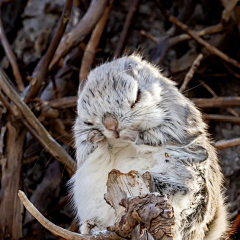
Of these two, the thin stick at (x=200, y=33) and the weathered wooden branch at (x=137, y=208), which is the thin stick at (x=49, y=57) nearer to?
the thin stick at (x=200, y=33)

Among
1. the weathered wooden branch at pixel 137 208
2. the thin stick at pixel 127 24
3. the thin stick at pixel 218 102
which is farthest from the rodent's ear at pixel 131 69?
the thin stick at pixel 127 24

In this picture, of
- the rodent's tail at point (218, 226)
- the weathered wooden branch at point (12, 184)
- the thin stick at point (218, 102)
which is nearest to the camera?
the rodent's tail at point (218, 226)

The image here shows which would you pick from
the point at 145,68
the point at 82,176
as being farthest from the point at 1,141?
the point at 145,68

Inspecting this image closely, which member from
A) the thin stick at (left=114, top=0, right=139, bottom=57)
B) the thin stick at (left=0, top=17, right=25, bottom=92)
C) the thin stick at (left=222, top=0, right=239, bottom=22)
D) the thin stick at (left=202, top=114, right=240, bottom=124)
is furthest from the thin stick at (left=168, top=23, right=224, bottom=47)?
the thin stick at (left=0, top=17, right=25, bottom=92)

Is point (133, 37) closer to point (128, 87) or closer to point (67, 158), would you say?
point (67, 158)

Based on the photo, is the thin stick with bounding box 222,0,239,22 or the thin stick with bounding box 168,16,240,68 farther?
the thin stick with bounding box 168,16,240,68

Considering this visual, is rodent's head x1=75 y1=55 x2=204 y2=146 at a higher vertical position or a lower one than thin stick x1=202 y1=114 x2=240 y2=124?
higher

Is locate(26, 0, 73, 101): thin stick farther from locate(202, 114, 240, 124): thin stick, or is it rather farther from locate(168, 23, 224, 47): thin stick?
locate(202, 114, 240, 124): thin stick
